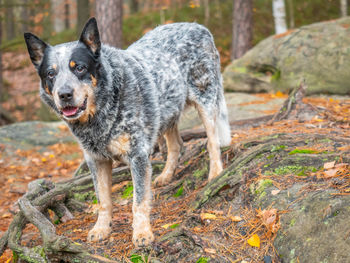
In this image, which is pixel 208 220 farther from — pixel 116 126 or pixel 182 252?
pixel 116 126

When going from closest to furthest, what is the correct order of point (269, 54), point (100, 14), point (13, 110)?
1. point (100, 14)
2. point (269, 54)
3. point (13, 110)

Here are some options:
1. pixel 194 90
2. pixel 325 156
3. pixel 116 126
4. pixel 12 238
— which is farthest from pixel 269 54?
pixel 12 238

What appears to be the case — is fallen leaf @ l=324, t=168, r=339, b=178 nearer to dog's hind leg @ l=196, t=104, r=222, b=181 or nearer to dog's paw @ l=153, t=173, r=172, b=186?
dog's hind leg @ l=196, t=104, r=222, b=181

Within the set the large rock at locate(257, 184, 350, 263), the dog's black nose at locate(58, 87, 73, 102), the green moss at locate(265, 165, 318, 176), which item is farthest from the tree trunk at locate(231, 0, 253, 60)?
the dog's black nose at locate(58, 87, 73, 102)

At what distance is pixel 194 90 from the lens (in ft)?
15.9

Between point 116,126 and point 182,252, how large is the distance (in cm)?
133

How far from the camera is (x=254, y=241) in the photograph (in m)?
3.07

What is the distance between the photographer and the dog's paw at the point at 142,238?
11.2 feet

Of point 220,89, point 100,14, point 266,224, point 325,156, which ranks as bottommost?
point 266,224

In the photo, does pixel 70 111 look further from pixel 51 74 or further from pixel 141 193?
pixel 141 193

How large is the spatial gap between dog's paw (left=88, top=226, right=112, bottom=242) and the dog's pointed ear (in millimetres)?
1787

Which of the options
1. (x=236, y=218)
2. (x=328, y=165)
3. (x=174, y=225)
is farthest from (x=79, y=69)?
(x=328, y=165)

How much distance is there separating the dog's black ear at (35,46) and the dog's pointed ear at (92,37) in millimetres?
382

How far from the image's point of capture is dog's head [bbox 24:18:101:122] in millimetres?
3257
